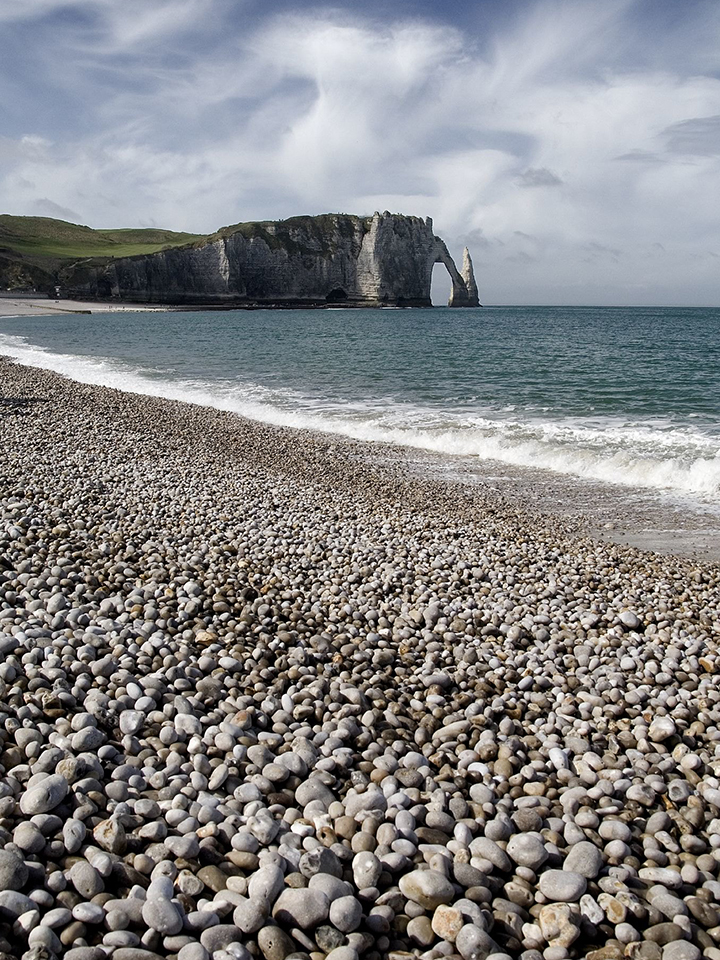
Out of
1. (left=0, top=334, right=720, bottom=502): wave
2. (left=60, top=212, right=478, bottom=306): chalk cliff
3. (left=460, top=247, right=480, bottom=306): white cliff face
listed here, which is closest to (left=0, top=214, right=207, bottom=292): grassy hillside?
(left=60, top=212, right=478, bottom=306): chalk cliff

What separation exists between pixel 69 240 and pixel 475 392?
5877 inches

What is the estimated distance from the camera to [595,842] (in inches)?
148

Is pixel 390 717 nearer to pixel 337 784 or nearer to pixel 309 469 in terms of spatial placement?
pixel 337 784

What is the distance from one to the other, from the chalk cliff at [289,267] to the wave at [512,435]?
107m

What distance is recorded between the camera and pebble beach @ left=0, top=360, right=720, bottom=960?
3066 mm

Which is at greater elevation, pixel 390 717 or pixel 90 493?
pixel 90 493

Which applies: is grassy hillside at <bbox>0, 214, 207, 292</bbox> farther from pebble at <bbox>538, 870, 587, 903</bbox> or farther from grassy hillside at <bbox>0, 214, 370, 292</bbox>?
pebble at <bbox>538, 870, 587, 903</bbox>

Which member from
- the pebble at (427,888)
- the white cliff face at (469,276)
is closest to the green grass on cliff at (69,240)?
the white cliff face at (469,276)

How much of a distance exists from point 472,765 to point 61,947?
2.59 meters

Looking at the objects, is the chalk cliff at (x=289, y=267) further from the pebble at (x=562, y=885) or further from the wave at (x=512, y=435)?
the pebble at (x=562, y=885)

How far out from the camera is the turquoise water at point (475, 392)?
50.6 feet

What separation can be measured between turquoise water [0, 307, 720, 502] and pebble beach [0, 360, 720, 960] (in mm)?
6530

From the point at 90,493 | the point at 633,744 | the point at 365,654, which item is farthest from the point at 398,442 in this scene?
the point at 633,744

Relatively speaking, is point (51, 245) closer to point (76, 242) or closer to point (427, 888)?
point (76, 242)
